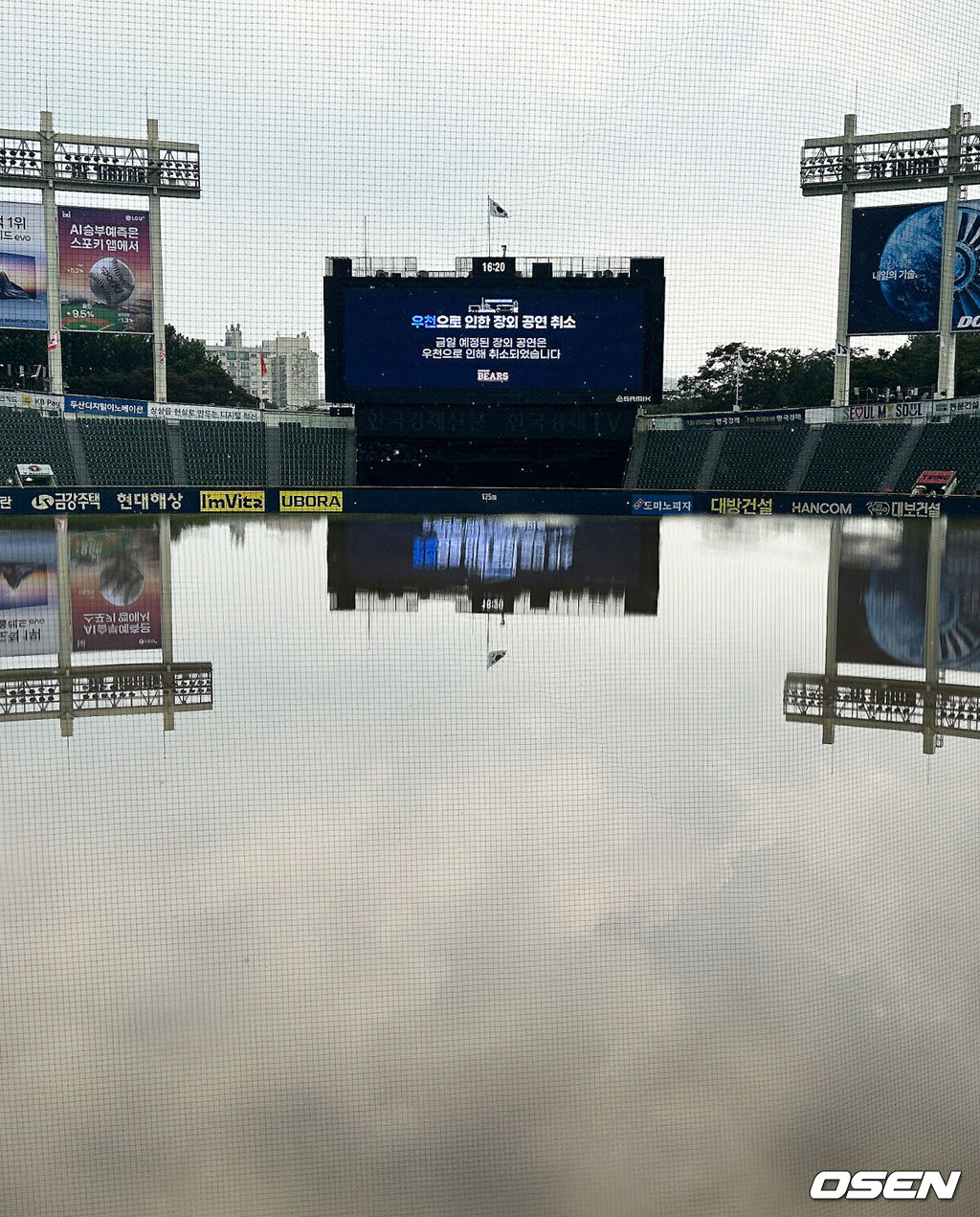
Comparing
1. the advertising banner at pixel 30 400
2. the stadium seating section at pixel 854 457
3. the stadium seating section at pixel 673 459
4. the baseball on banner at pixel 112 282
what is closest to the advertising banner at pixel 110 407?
the advertising banner at pixel 30 400

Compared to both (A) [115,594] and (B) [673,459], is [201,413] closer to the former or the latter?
(B) [673,459]

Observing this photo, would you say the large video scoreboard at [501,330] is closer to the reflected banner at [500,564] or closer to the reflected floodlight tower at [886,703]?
the reflected banner at [500,564]

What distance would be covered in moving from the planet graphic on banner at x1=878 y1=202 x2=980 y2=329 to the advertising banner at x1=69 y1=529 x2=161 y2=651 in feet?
97.4

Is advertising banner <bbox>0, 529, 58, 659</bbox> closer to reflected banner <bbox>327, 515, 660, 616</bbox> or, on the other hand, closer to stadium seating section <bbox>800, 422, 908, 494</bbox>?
reflected banner <bbox>327, 515, 660, 616</bbox>

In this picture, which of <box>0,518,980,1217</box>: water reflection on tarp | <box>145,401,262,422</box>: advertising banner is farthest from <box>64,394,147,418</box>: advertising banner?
<box>0,518,980,1217</box>: water reflection on tarp

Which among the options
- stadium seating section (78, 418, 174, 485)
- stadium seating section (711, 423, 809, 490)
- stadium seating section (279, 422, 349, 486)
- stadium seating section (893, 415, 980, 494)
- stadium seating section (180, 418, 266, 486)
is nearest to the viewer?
stadium seating section (893, 415, 980, 494)

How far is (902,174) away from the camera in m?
41.3

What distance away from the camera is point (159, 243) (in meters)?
40.3

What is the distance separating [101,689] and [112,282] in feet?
110

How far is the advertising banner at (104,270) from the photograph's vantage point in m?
39.2

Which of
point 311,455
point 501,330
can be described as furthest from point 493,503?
point 311,455

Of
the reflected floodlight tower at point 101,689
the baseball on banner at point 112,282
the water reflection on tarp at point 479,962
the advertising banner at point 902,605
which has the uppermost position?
the baseball on banner at point 112,282

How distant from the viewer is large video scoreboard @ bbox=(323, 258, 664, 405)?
127ft

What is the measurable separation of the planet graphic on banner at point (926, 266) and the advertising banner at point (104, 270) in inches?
1100
